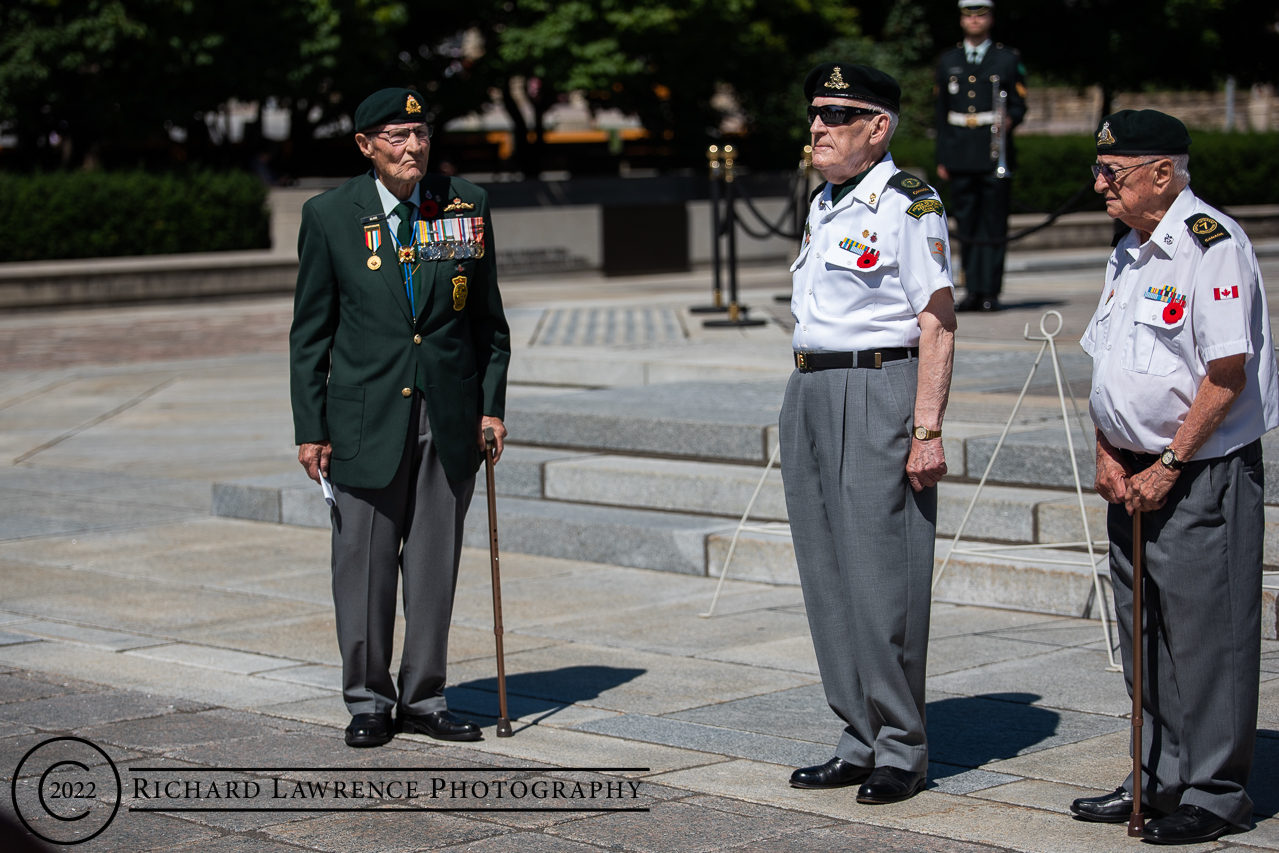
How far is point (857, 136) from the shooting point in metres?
4.29

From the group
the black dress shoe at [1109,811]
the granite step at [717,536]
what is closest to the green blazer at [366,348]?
the black dress shoe at [1109,811]

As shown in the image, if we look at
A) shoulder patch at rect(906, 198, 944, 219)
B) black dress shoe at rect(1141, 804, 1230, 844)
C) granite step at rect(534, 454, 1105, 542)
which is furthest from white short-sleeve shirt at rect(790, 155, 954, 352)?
granite step at rect(534, 454, 1105, 542)

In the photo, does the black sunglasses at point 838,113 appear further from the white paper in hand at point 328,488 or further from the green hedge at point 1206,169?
the green hedge at point 1206,169

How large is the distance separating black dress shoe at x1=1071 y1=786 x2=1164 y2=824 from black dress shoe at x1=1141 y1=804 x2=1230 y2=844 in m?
0.12

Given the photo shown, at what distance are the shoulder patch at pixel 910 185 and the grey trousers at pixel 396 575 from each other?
1684 mm

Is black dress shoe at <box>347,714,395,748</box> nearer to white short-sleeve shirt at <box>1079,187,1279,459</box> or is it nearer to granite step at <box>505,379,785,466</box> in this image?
white short-sleeve shirt at <box>1079,187,1279,459</box>

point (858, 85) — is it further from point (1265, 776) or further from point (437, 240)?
point (1265, 776)

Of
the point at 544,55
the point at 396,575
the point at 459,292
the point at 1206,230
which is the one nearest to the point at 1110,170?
the point at 1206,230

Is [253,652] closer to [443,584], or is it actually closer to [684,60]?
[443,584]

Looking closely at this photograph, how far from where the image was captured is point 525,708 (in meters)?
5.43

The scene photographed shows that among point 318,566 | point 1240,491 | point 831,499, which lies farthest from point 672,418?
point 1240,491

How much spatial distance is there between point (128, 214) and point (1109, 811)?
889 inches

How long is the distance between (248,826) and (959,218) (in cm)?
925

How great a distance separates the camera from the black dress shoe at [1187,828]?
12.7 feet
